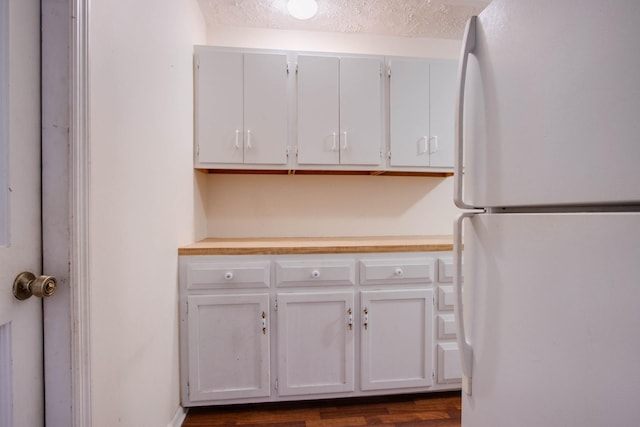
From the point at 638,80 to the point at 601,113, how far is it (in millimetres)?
53

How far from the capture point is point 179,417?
1444mm

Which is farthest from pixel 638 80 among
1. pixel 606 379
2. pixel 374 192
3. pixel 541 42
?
pixel 374 192

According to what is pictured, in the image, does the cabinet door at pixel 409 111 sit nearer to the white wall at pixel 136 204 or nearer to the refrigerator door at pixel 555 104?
the refrigerator door at pixel 555 104

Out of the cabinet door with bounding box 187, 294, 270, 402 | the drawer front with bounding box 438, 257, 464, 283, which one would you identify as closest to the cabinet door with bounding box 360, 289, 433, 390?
the drawer front with bounding box 438, 257, 464, 283

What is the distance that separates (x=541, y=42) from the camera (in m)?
0.54

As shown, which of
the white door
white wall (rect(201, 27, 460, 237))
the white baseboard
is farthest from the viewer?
white wall (rect(201, 27, 460, 237))

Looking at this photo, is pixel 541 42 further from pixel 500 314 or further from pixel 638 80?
pixel 500 314

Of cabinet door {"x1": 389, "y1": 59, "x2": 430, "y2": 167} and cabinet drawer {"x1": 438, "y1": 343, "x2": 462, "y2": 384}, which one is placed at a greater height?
cabinet door {"x1": 389, "y1": 59, "x2": 430, "y2": 167}

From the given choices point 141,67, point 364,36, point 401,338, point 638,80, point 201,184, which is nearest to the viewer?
point 638,80

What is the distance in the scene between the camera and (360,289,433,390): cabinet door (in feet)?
5.15

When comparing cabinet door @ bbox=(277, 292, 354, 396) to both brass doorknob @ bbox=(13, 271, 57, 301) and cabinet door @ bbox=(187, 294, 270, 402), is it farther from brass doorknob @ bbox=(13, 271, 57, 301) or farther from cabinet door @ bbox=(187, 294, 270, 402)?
brass doorknob @ bbox=(13, 271, 57, 301)

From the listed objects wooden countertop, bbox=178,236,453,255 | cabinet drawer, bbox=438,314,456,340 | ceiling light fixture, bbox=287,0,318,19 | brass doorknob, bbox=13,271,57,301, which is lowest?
cabinet drawer, bbox=438,314,456,340

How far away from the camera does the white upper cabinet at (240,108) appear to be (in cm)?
172

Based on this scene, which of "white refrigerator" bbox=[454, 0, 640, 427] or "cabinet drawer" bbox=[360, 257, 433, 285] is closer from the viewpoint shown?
"white refrigerator" bbox=[454, 0, 640, 427]
